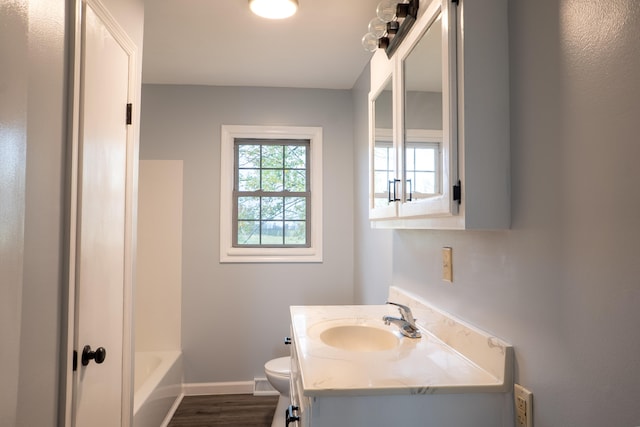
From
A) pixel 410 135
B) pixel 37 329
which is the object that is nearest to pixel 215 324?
pixel 37 329

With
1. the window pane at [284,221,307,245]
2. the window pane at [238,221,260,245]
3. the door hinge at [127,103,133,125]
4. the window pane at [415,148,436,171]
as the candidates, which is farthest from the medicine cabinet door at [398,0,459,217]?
the window pane at [238,221,260,245]

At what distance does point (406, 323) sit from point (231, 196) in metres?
1.92

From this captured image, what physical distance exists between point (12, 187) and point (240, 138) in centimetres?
248

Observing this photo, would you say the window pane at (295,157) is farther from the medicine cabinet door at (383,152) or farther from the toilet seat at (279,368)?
the toilet seat at (279,368)

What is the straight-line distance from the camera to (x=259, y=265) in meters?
3.05

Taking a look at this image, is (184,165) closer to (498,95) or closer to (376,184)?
(376,184)

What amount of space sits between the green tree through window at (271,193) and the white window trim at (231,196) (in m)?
0.08

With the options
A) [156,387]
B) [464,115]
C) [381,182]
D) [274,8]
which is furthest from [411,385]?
[156,387]

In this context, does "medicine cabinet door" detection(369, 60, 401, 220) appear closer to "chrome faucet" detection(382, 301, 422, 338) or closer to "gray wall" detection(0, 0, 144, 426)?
"chrome faucet" detection(382, 301, 422, 338)

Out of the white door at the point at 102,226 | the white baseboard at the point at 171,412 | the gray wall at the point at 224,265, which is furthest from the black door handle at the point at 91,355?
the gray wall at the point at 224,265

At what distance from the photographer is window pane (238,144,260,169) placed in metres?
3.17

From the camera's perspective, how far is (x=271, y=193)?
10.4ft

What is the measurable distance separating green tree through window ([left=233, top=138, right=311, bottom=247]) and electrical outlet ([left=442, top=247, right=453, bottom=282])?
180cm

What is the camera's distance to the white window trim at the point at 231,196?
303 cm
